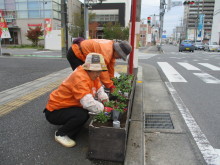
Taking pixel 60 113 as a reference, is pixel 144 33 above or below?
above

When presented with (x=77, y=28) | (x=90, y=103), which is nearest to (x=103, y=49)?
(x=90, y=103)

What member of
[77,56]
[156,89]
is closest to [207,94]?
[156,89]

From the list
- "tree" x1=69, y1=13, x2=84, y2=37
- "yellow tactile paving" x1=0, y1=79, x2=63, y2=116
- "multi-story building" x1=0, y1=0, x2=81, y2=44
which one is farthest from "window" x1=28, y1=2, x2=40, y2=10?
"yellow tactile paving" x1=0, y1=79, x2=63, y2=116

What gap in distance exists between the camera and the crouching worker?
236 cm

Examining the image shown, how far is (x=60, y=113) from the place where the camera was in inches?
101

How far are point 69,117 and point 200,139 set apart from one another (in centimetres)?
183

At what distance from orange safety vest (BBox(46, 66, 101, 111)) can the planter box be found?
1.35 feet

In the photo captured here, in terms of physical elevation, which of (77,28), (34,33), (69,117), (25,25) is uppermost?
(25,25)

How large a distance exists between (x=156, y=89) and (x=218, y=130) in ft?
8.32

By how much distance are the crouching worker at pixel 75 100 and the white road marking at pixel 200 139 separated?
54.7 inches

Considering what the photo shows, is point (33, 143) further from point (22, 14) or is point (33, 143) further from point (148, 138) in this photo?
point (22, 14)

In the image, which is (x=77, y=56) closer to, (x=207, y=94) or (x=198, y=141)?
(x=198, y=141)

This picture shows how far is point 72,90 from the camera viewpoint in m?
2.40

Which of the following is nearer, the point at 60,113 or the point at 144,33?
the point at 60,113
